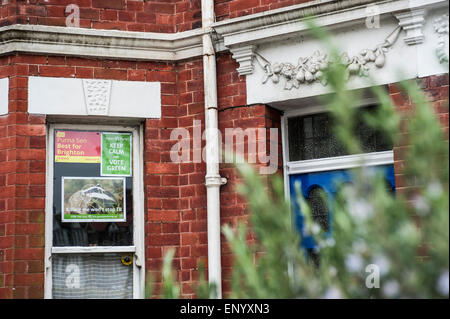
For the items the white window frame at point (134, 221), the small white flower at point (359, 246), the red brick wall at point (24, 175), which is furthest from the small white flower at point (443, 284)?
the red brick wall at point (24, 175)

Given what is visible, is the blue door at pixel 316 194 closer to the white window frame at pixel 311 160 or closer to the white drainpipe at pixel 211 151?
the white window frame at pixel 311 160

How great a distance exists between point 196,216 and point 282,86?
1284 mm

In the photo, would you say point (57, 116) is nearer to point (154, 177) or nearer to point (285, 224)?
point (154, 177)

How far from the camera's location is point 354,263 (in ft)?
7.38

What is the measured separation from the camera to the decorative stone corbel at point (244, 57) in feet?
17.8

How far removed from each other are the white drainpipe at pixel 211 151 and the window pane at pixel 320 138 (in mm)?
667

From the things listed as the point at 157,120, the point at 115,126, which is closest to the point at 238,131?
the point at 157,120

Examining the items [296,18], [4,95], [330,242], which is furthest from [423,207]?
[4,95]

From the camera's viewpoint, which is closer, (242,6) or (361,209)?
(361,209)

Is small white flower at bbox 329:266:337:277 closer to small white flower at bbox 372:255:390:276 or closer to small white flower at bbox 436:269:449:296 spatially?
small white flower at bbox 372:255:390:276

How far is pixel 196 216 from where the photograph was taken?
5.57 meters

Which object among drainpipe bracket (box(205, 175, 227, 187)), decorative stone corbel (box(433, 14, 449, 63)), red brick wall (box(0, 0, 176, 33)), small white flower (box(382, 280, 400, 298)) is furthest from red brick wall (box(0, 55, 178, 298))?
small white flower (box(382, 280, 400, 298))

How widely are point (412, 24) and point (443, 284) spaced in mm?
3043

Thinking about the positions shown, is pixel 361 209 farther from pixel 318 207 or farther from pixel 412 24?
pixel 318 207
